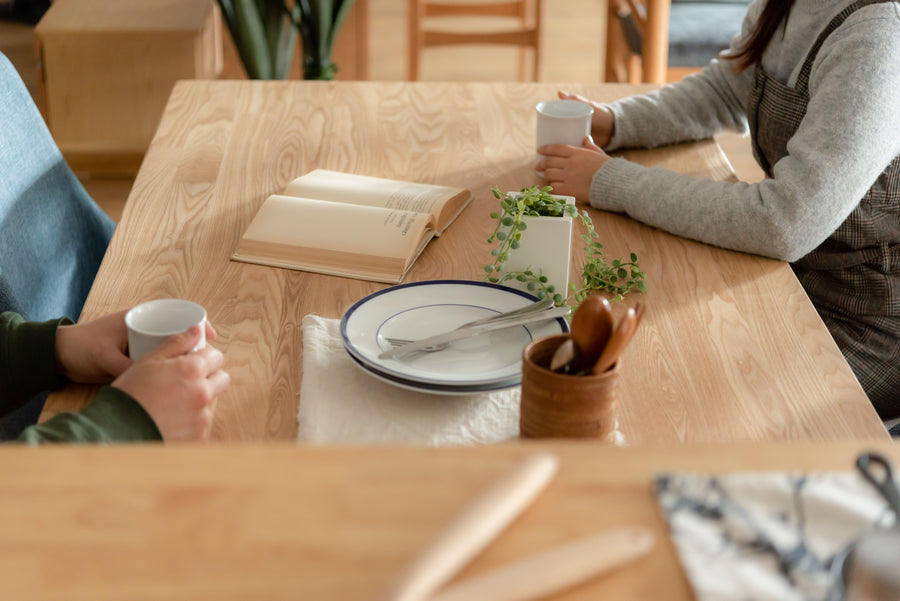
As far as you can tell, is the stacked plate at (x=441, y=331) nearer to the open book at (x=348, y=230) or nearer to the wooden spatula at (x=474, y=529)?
the open book at (x=348, y=230)

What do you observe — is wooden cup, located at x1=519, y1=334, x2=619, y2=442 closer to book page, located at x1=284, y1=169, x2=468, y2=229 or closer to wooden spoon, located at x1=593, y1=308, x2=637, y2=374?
wooden spoon, located at x1=593, y1=308, x2=637, y2=374

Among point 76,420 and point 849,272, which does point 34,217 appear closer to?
point 76,420

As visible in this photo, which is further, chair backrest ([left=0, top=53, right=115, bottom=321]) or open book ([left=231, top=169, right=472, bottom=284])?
chair backrest ([left=0, top=53, right=115, bottom=321])

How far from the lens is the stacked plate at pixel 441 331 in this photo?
0.84 m

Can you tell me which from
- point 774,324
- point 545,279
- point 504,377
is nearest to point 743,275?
point 774,324

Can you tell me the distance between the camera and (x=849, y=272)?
1292mm

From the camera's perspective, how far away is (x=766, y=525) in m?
0.48

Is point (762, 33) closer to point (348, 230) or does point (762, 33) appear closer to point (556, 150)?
point (556, 150)

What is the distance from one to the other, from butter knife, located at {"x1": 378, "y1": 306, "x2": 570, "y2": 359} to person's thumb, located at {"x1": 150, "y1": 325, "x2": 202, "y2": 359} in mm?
169

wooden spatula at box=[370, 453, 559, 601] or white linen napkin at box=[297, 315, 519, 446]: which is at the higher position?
wooden spatula at box=[370, 453, 559, 601]

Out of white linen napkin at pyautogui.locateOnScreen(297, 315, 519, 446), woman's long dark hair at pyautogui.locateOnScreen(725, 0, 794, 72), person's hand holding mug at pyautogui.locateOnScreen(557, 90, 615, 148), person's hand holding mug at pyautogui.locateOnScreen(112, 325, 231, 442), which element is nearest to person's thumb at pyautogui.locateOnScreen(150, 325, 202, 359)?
person's hand holding mug at pyautogui.locateOnScreen(112, 325, 231, 442)

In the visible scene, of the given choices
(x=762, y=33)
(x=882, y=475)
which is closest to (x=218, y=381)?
(x=882, y=475)

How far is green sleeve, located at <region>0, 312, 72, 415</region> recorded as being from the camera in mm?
891

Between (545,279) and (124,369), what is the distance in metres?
0.43
